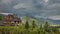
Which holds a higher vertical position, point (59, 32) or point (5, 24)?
point (5, 24)

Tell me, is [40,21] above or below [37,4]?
below

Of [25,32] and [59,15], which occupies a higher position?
[59,15]

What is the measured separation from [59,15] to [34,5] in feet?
2.21

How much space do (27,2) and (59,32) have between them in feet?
3.62

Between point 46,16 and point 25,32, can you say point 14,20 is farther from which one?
point 46,16


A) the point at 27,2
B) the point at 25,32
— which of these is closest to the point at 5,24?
the point at 25,32

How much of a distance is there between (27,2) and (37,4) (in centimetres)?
26

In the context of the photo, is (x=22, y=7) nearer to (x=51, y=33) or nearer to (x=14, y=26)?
(x=14, y=26)

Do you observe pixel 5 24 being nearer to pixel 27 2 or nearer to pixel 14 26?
pixel 14 26

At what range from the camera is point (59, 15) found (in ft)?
10.9

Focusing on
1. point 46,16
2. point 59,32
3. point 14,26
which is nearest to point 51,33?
point 59,32

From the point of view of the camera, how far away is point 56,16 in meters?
3.34

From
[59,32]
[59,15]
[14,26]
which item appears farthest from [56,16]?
[14,26]

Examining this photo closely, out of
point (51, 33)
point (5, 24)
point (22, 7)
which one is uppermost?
point (22, 7)
